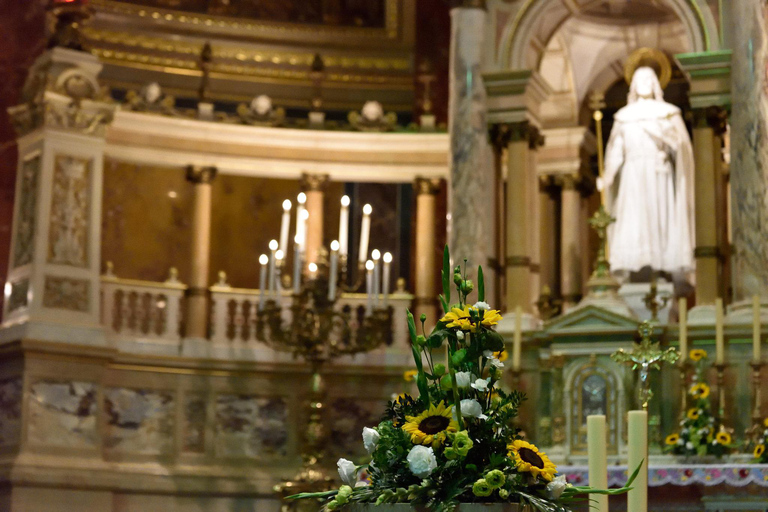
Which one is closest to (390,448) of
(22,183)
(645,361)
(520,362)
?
(645,361)

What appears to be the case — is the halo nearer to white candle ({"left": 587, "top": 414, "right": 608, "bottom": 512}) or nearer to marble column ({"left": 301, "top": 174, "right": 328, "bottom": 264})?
marble column ({"left": 301, "top": 174, "right": 328, "bottom": 264})

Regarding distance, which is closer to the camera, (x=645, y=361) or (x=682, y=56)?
(x=645, y=361)

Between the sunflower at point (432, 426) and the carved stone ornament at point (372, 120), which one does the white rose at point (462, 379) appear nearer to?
the sunflower at point (432, 426)

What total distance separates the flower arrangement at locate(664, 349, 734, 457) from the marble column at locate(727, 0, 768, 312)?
3.13ft

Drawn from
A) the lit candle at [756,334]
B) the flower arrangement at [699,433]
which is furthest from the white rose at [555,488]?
the lit candle at [756,334]

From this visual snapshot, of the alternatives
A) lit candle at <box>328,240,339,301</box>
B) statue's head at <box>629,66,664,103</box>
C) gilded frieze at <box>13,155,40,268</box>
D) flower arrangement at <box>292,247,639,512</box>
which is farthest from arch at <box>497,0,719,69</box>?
flower arrangement at <box>292,247,639,512</box>

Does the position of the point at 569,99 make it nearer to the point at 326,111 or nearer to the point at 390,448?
the point at 326,111

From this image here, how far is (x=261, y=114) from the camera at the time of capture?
14344 mm

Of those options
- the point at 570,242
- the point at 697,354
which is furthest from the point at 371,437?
the point at 570,242

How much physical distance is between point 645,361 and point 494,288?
375 centimetres

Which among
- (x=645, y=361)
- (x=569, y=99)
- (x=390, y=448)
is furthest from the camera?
(x=569, y=99)

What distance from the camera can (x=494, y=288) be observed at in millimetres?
12055

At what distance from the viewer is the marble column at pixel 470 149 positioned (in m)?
11.8

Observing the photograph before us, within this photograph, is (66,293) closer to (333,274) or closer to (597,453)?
(333,274)
